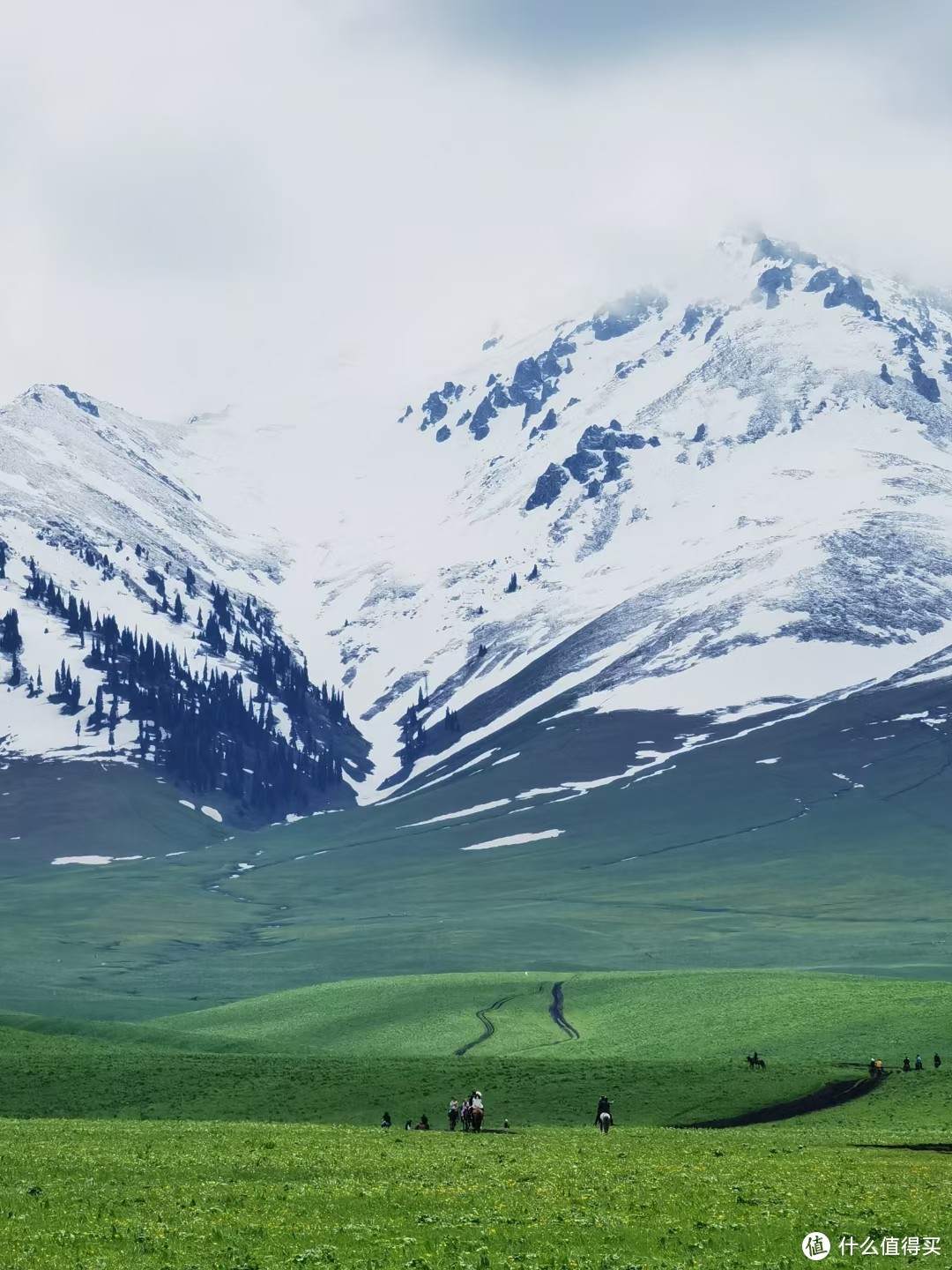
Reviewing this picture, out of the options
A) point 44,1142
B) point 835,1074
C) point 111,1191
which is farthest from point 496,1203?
point 835,1074

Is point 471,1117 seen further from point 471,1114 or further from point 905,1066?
point 905,1066

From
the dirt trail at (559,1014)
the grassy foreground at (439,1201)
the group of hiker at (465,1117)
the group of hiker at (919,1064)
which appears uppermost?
the grassy foreground at (439,1201)

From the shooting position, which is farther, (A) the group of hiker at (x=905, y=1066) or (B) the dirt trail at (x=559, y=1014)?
(B) the dirt trail at (x=559, y=1014)

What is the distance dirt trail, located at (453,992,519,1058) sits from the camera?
119 metres

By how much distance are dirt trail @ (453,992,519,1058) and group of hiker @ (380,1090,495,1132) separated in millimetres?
40405

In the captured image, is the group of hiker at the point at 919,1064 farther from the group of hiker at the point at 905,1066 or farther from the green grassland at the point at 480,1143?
the green grassland at the point at 480,1143

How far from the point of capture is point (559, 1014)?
446ft

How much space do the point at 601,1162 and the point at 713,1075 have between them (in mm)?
37564

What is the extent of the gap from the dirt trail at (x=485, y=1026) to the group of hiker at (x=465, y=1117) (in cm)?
4040

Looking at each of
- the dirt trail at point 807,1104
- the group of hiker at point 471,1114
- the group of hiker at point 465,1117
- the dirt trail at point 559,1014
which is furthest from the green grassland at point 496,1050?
the group of hiker at point 471,1114

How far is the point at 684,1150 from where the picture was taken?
57.1m

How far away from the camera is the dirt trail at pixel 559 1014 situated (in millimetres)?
126188

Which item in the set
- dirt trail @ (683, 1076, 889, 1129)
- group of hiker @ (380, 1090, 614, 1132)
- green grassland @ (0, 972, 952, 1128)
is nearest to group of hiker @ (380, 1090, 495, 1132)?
group of hiker @ (380, 1090, 614, 1132)

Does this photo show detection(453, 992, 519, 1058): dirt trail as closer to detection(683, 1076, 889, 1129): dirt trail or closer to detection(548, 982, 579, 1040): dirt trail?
detection(548, 982, 579, 1040): dirt trail
